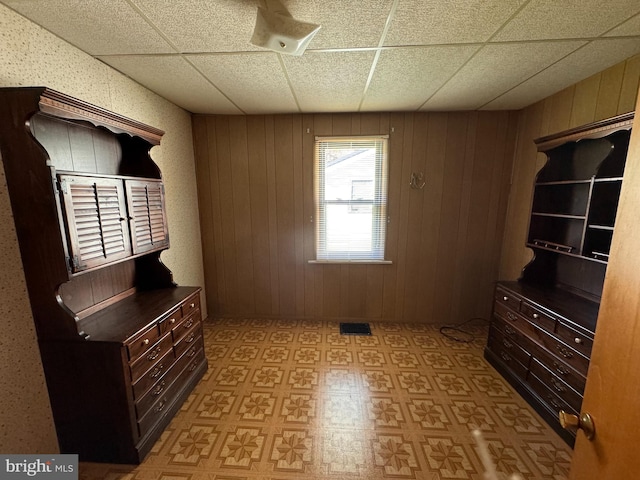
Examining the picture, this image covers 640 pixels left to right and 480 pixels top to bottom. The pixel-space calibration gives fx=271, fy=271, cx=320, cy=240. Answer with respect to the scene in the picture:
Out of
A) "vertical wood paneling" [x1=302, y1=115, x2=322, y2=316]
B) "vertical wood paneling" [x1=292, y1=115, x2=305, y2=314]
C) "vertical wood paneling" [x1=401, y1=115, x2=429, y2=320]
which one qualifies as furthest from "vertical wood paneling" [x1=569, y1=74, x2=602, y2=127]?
"vertical wood paneling" [x1=292, y1=115, x2=305, y2=314]

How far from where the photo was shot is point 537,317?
199 centimetres

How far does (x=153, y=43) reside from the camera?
1.59 m

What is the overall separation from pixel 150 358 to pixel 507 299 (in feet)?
9.00

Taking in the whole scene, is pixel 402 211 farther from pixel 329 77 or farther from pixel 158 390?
pixel 158 390

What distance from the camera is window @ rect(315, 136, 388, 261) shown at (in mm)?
2996

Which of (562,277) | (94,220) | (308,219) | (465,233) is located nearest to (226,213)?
(308,219)

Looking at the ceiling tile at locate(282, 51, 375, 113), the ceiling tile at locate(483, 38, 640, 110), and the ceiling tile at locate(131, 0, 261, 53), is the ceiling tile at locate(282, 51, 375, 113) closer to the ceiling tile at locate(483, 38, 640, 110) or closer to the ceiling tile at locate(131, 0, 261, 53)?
the ceiling tile at locate(131, 0, 261, 53)

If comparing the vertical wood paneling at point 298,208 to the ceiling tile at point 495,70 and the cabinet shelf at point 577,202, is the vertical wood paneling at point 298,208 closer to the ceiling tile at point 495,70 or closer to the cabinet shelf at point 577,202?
the ceiling tile at point 495,70

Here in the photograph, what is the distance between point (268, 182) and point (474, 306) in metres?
2.83

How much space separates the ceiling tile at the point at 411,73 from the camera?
5.57 ft

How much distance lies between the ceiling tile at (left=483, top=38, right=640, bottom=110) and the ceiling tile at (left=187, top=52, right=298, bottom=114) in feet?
6.31

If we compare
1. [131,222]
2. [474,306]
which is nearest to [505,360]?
[474,306]

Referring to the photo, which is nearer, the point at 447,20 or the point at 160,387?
the point at 447,20

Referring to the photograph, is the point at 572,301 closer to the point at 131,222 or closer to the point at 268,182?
the point at 268,182
